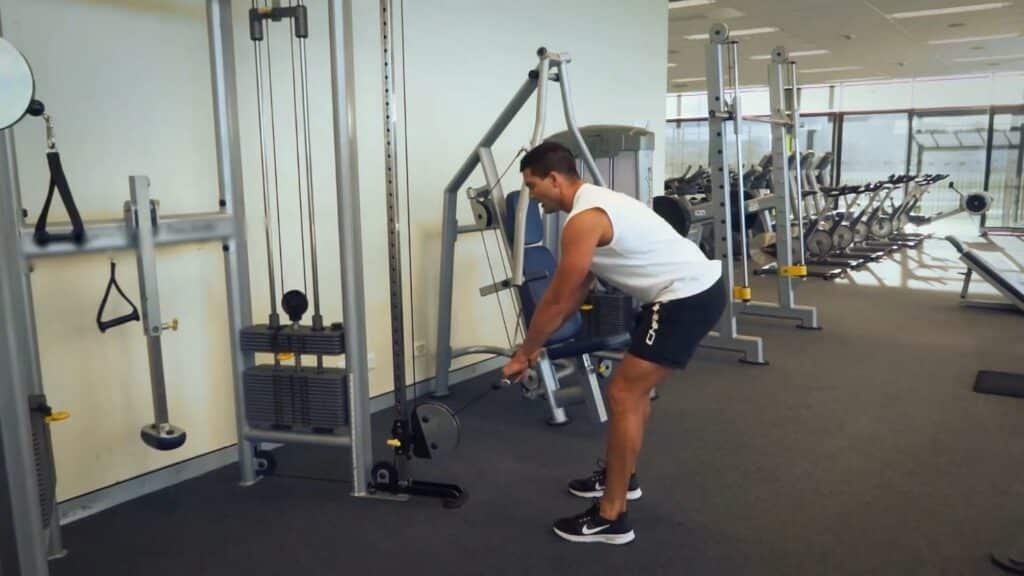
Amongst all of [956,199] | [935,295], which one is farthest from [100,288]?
[956,199]

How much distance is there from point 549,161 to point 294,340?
3.43 ft

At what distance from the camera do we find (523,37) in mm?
4133

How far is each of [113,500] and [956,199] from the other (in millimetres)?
13330

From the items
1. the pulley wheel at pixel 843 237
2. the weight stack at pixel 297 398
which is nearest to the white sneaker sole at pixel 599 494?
the weight stack at pixel 297 398

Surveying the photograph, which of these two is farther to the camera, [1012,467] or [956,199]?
[956,199]

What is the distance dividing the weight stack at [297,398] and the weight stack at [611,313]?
55.0 inches

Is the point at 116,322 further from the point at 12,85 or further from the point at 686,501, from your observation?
the point at 686,501

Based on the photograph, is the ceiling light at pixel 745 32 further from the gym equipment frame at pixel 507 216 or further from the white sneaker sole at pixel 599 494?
the white sneaker sole at pixel 599 494

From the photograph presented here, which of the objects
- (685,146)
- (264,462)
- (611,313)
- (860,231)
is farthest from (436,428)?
(685,146)

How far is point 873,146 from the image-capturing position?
12305 mm

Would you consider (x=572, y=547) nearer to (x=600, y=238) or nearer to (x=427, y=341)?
(x=600, y=238)

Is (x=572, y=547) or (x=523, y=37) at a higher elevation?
(x=523, y=37)

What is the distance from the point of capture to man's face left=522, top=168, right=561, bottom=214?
2.21m

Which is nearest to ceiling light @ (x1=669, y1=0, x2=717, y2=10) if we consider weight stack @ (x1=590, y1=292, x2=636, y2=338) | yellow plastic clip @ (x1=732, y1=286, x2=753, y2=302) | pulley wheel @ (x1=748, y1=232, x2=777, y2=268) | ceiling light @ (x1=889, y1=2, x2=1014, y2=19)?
ceiling light @ (x1=889, y1=2, x2=1014, y2=19)
